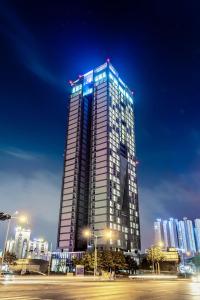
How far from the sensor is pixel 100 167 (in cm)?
12825

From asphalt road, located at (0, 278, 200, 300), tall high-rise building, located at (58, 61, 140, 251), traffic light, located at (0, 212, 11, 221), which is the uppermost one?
tall high-rise building, located at (58, 61, 140, 251)

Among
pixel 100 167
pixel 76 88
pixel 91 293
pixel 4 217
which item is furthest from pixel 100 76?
pixel 91 293

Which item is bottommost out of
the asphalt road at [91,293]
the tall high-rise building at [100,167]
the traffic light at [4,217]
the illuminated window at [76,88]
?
the asphalt road at [91,293]

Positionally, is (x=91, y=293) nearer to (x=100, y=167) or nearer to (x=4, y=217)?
(x=4, y=217)

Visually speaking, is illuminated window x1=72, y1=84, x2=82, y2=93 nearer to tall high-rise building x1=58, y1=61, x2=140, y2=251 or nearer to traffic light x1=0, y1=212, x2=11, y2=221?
tall high-rise building x1=58, y1=61, x2=140, y2=251

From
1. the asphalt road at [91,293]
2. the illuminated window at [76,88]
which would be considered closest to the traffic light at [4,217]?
the asphalt road at [91,293]

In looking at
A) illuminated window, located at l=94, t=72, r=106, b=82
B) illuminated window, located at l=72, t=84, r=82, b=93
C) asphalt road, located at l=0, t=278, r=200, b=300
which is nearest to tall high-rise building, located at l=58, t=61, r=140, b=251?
illuminated window, located at l=94, t=72, r=106, b=82

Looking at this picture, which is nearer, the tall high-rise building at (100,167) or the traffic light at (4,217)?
the traffic light at (4,217)

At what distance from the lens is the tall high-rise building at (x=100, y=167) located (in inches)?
4749

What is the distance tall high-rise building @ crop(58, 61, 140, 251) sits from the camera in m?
121

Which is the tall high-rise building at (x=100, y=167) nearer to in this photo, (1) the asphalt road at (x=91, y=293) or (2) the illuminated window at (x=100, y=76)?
(2) the illuminated window at (x=100, y=76)

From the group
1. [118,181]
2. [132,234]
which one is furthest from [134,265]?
[118,181]

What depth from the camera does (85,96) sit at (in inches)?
6083

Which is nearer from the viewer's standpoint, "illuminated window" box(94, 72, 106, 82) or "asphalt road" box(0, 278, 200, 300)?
"asphalt road" box(0, 278, 200, 300)
